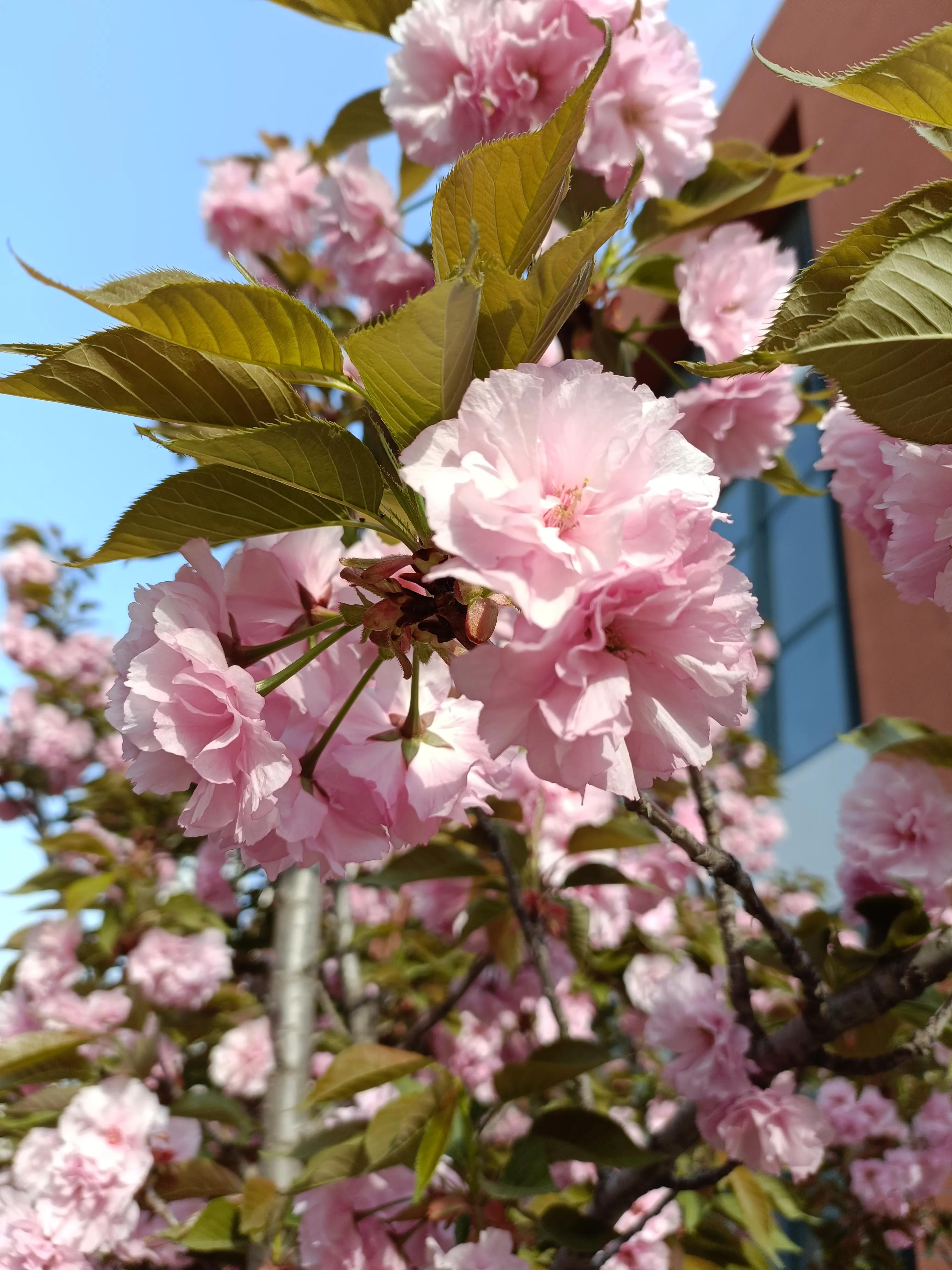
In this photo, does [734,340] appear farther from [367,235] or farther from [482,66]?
[367,235]

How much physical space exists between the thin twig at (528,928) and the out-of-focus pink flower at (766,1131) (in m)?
0.25

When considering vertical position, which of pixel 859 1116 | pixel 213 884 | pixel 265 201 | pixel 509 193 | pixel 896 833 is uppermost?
pixel 265 201

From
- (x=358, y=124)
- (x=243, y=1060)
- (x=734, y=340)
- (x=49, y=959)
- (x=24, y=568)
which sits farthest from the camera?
(x=24, y=568)

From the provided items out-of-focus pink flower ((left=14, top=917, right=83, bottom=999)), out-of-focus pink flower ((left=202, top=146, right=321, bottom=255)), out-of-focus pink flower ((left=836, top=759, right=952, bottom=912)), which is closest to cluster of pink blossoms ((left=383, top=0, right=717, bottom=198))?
out-of-focus pink flower ((left=836, top=759, right=952, bottom=912))

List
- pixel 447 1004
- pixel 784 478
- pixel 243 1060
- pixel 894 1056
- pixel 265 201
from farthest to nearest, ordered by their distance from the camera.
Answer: pixel 265 201
pixel 243 1060
pixel 447 1004
pixel 784 478
pixel 894 1056

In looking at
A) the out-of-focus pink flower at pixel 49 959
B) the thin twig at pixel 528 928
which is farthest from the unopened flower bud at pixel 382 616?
the out-of-focus pink flower at pixel 49 959

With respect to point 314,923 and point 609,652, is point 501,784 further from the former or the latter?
point 314,923

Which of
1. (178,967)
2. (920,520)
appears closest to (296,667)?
(920,520)

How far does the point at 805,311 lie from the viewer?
1.59ft

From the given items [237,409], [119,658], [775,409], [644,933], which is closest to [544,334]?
[237,409]

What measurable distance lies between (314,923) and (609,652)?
1469 mm

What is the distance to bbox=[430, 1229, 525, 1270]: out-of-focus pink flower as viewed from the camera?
0.99 metres

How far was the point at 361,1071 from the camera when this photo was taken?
1.07m

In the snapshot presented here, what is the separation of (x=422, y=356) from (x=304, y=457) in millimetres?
90
